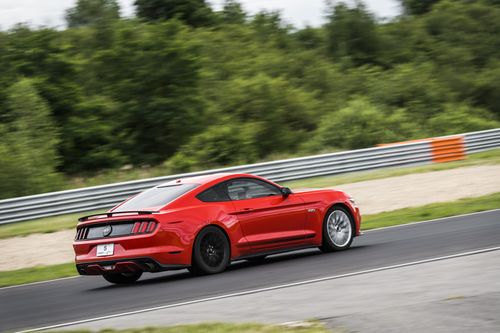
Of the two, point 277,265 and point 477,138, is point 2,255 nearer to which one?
point 277,265

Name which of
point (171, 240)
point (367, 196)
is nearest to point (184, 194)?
point (171, 240)

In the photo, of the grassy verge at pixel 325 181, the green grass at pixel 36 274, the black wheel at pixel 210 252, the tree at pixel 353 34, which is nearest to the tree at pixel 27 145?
the grassy verge at pixel 325 181

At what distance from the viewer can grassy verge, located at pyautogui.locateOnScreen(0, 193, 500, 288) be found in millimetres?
13312

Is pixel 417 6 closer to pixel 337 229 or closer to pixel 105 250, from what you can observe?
pixel 337 229

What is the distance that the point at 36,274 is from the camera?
44.6ft

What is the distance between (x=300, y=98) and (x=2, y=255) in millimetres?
25006

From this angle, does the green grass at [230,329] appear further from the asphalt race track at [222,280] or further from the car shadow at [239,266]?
the car shadow at [239,266]

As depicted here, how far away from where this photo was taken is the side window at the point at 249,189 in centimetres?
1184

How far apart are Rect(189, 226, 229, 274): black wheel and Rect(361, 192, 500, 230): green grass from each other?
528 cm

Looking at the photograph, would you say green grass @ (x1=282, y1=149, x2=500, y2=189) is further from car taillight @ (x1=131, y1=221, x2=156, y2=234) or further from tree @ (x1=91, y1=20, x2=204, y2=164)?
car taillight @ (x1=131, y1=221, x2=156, y2=234)

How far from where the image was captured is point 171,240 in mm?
10758

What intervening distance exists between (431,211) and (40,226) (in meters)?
8.97

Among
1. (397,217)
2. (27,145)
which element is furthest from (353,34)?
(397,217)

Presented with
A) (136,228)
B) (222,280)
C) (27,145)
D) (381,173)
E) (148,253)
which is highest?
(27,145)
